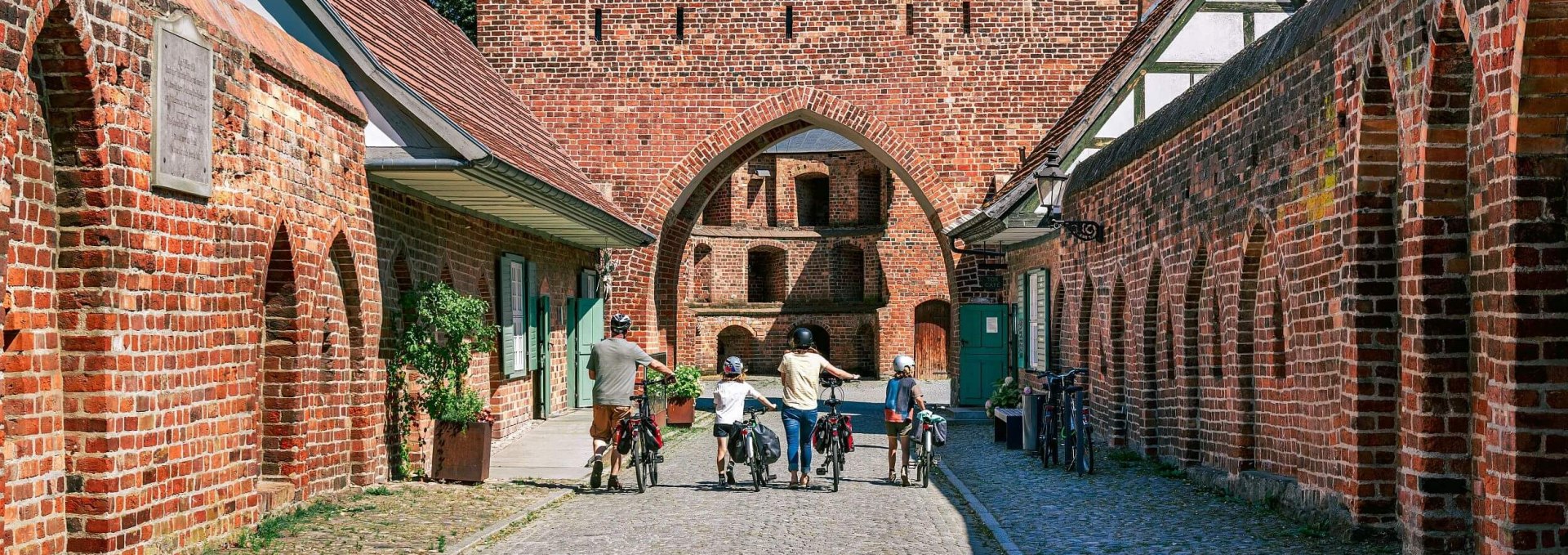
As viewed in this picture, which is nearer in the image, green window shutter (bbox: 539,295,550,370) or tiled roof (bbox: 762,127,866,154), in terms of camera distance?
green window shutter (bbox: 539,295,550,370)

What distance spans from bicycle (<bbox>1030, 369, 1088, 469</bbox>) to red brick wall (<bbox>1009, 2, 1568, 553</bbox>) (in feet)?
2.45

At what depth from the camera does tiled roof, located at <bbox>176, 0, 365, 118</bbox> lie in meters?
8.41

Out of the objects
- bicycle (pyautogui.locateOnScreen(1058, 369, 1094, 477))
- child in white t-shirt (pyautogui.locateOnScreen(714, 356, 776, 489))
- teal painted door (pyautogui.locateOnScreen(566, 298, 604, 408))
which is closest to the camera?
child in white t-shirt (pyautogui.locateOnScreen(714, 356, 776, 489))

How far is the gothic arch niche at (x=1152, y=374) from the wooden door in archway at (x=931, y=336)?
86.5 feet

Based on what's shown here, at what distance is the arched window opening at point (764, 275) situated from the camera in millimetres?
43031

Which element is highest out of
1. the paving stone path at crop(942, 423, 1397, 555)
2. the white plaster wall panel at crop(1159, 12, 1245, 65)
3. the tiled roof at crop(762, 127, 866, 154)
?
the tiled roof at crop(762, 127, 866, 154)

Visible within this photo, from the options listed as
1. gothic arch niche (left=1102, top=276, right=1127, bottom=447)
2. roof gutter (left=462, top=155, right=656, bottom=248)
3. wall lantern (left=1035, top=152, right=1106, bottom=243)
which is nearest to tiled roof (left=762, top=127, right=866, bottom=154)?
roof gutter (left=462, top=155, right=656, bottom=248)

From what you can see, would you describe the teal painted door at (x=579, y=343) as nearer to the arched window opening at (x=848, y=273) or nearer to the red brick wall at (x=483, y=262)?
the red brick wall at (x=483, y=262)

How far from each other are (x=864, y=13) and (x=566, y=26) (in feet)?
15.5

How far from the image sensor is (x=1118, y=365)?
15133 mm

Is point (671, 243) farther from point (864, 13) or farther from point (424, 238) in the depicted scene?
point (424, 238)

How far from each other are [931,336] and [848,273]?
Result: 11.1ft

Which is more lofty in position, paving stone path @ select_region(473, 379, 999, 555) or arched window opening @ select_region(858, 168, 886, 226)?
arched window opening @ select_region(858, 168, 886, 226)

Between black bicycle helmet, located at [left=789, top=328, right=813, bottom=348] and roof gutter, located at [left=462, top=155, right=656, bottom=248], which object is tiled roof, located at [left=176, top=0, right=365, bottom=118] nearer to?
roof gutter, located at [left=462, top=155, right=656, bottom=248]
